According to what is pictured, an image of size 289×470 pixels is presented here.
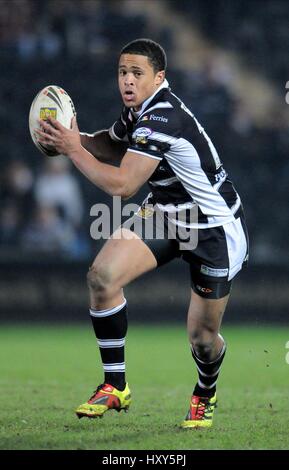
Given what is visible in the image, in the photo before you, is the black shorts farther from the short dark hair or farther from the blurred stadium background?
the blurred stadium background

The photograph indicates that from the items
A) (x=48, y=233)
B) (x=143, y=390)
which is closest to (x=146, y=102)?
(x=143, y=390)

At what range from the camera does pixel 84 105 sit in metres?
15.1

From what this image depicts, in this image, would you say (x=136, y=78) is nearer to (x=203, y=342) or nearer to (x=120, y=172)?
(x=120, y=172)

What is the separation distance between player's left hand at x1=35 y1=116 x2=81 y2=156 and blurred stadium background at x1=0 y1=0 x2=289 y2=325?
7156mm

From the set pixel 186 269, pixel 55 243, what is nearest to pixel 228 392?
pixel 186 269

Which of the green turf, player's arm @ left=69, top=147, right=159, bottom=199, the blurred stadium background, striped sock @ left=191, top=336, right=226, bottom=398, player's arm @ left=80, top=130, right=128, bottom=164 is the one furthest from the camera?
the blurred stadium background

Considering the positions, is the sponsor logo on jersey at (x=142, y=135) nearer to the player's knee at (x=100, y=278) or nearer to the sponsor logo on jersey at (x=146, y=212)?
the sponsor logo on jersey at (x=146, y=212)

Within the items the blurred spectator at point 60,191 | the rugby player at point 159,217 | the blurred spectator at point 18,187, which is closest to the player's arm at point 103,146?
the rugby player at point 159,217

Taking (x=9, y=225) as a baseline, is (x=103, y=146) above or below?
above

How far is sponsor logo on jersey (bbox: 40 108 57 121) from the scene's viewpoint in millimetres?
5825

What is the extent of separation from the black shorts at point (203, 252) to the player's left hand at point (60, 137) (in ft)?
2.13

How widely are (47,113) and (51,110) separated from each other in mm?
30

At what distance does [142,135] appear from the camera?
18.6ft

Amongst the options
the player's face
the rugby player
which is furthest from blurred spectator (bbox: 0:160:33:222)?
the player's face
